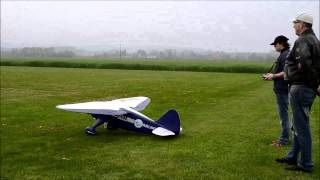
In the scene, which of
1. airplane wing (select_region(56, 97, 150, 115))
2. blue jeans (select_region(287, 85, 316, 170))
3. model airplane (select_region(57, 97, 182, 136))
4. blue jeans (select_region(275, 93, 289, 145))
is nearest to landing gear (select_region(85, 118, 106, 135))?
model airplane (select_region(57, 97, 182, 136))

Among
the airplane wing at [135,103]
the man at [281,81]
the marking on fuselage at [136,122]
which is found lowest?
the marking on fuselage at [136,122]

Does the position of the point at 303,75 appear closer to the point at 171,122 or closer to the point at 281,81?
the point at 281,81

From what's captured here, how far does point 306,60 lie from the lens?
20.9 ft

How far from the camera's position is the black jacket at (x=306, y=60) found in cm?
640

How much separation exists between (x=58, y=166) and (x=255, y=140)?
4.26 meters

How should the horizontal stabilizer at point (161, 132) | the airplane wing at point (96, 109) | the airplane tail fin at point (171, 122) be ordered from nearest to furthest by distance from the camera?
1. the horizontal stabilizer at point (161, 132)
2. the airplane tail fin at point (171, 122)
3. the airplane wing at point (96, 109)

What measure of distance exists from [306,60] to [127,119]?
480 cm

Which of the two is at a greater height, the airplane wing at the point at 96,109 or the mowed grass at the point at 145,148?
the airplane wing at the point at 96,109

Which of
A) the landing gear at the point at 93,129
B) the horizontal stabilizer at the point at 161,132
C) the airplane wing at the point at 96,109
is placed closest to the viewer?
the horizontal stabilizer at the point at 161,132

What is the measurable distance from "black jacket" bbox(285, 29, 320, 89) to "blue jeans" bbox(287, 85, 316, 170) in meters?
0.12

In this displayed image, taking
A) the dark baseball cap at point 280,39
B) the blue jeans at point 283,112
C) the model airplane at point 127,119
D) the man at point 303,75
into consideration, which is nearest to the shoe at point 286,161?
the man at point 303,75

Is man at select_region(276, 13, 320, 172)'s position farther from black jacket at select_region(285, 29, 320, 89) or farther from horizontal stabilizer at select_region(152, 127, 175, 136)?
horizontal stabilizer at select_region(152, 127, 175, 136)

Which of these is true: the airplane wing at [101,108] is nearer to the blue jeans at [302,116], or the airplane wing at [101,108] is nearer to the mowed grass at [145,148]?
the mowed grass at [145,148]

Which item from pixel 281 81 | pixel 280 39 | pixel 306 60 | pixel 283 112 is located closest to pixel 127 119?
pixel 283 112
